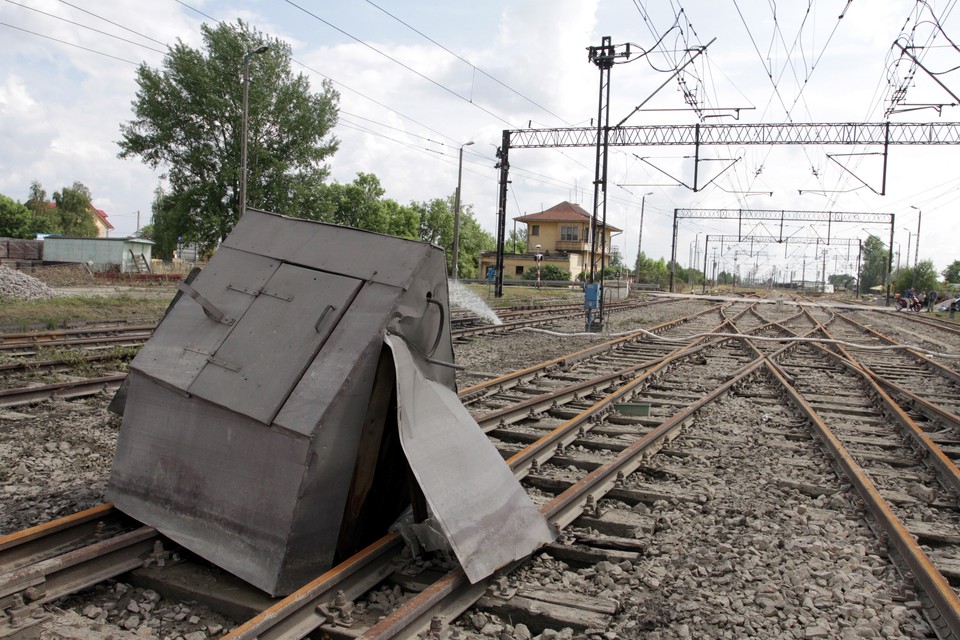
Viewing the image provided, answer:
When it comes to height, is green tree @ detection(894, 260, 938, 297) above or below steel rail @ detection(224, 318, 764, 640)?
above

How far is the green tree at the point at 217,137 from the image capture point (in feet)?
148

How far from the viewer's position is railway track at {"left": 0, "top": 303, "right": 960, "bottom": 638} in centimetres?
360

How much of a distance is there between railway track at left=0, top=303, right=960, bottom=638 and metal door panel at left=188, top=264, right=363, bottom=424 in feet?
3.36

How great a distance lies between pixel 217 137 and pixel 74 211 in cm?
4505

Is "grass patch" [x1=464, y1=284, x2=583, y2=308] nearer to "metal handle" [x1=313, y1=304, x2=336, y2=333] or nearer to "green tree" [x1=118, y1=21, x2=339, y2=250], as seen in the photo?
"green tree" [x1=118, y1=21, x2=339, y2=250]

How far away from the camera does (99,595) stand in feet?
11.8

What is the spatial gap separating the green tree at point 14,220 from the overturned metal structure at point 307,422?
83134 millimetres

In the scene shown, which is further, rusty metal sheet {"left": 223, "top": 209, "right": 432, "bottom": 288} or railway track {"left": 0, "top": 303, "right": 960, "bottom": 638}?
rusty metal sheet {"left": 223, "top": 209, "right": 432, "bottom": 288}

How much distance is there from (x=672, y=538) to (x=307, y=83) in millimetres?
49364

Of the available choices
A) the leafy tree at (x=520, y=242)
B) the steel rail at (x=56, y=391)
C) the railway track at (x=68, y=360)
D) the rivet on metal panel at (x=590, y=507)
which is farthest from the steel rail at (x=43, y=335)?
the leafy tree at (x=520, y=242)

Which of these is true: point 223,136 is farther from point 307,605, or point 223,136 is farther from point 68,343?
point 307,605

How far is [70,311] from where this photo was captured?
19.5m

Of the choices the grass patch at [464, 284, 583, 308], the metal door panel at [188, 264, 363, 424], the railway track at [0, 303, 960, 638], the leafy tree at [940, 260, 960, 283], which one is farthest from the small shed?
the leafy tree at [940, 260, 960, 283]

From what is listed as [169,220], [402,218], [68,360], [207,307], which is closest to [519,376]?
[68,360]
